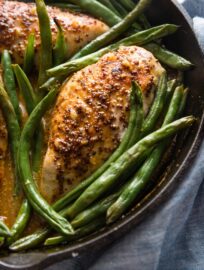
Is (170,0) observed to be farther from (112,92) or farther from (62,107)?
(62,107)

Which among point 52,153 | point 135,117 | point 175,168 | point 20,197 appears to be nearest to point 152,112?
point 135,117

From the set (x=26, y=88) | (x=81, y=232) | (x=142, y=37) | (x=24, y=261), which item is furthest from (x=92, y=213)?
(x=142, y=37)

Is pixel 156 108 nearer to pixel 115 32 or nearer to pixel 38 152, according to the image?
pixel 115 32

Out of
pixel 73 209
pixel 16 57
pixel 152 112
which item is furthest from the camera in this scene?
pixel 16 57

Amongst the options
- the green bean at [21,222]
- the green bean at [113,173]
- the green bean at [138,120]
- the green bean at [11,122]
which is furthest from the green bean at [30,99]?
the green bean at [138,120]

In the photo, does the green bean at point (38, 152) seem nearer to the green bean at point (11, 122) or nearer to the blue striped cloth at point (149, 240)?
the green bean at point (11, 122)
